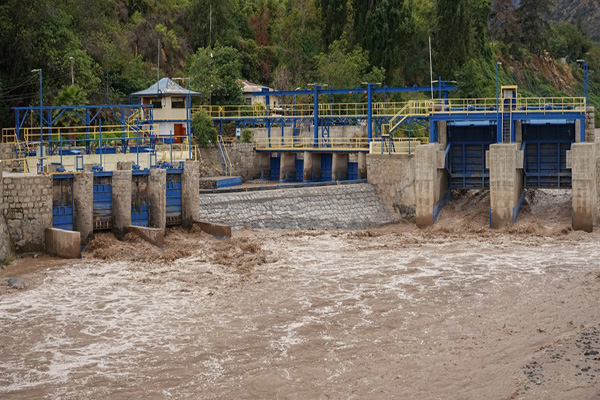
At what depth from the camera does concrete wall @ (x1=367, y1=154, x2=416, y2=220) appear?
4675 cm

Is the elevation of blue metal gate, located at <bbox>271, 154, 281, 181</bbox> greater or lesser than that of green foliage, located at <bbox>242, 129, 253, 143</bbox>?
lesser

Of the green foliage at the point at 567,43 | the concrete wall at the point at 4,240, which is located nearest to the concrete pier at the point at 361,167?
the concrete wall at the point at 4,240

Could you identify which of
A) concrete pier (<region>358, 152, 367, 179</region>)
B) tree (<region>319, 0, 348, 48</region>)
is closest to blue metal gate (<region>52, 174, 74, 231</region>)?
concrete pier (<region>358, 152, 367, 179</region>)

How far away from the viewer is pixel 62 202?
36406mm

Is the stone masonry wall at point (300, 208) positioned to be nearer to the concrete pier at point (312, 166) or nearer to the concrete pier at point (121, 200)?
the concrete pier at point (121, 200)

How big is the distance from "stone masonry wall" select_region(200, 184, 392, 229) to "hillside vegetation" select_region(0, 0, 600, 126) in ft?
41.5

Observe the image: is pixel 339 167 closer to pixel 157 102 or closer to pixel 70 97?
pixel 157 102

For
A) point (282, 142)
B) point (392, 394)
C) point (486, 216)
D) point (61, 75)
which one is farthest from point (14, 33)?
point (392, 394)

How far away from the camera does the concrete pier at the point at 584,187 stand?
4216 cm

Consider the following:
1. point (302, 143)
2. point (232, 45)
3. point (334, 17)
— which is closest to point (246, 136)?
point (302, 143)

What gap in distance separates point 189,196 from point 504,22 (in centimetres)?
7389

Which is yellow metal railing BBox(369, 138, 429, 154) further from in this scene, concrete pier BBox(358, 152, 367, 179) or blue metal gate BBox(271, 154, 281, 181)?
blue metal gate BBox(271, 154, 281, 181)

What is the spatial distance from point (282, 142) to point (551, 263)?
81.7 feet

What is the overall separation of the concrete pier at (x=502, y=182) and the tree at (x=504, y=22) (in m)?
65.9
